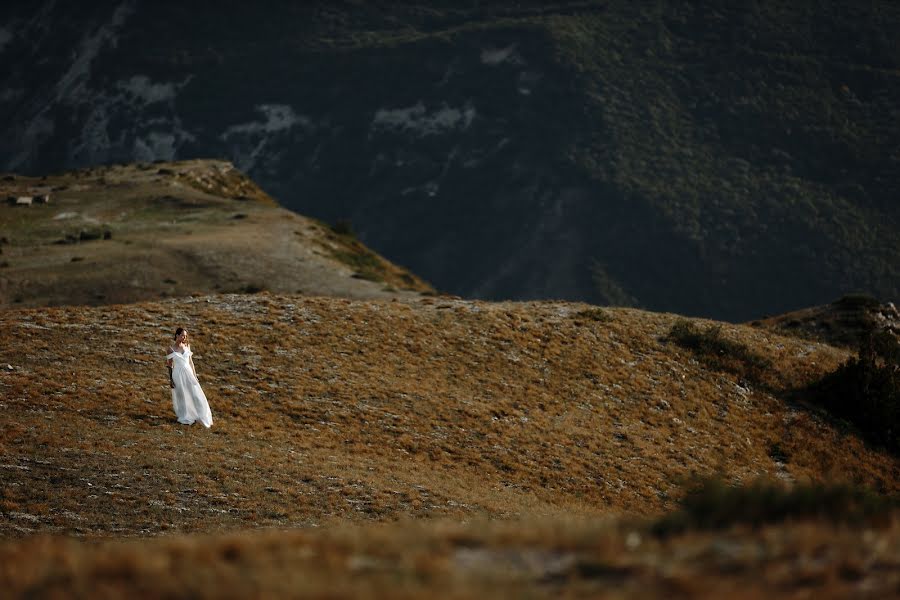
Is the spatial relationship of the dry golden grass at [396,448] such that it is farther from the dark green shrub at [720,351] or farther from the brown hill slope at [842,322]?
the brown hill slope at [842,322]

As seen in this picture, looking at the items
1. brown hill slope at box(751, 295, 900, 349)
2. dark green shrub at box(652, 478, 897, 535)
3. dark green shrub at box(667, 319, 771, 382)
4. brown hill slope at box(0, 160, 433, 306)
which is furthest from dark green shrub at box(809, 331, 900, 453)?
brown hill slope at box(0, 160, 433, 306)

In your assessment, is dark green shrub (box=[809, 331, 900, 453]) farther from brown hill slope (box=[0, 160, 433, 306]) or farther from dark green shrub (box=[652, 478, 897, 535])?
brown hill slope (box=[0, 160, 433, 306])

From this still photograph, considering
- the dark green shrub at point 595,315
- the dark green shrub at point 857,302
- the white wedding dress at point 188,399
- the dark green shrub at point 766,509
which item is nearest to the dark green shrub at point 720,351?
the dark green shrub at point 595,315

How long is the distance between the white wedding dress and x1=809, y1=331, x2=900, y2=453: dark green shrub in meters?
25.9

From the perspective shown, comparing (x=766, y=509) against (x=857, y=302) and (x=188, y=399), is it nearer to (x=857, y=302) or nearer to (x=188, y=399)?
(x=188, y=399)

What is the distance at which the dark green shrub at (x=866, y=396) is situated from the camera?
39.2 meters

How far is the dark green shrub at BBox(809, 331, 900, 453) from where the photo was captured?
129 feet

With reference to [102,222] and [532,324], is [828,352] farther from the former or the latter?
[102,222]

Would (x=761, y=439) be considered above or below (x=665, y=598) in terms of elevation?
below

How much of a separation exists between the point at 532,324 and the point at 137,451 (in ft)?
70.2

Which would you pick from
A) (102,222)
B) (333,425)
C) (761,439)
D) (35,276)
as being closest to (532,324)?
(761,439)

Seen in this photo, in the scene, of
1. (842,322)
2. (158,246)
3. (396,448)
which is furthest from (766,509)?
(158,246)

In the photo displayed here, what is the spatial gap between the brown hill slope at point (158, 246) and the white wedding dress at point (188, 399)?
104 ft

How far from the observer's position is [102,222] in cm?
8125
